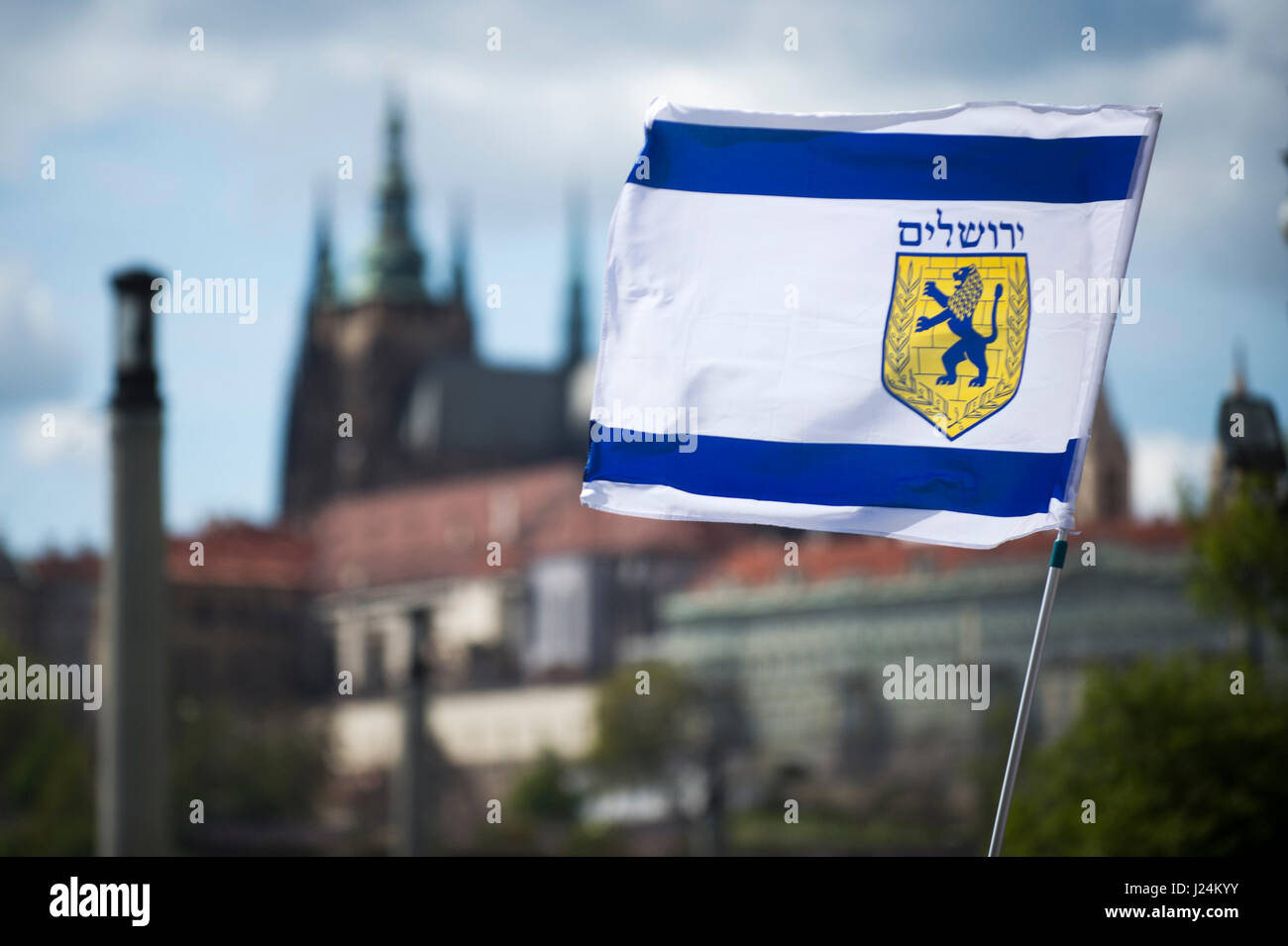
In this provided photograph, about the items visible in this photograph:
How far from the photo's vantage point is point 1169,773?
4309 cm

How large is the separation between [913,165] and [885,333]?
0.59 m

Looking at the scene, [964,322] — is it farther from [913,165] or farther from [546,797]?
[546,797]

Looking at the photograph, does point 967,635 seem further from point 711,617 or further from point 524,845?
point 524,845

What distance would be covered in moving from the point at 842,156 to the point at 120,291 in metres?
4.95

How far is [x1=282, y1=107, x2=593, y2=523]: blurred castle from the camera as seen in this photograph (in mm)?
165000

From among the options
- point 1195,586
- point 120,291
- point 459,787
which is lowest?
point 459,787

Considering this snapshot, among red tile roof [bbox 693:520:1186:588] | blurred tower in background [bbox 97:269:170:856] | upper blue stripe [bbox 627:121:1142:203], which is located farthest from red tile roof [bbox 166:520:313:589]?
upper blue stripe [bbox 627:121:1142:203]

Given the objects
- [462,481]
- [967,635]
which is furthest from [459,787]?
[462,481]

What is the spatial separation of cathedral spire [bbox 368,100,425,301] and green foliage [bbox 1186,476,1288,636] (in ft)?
373

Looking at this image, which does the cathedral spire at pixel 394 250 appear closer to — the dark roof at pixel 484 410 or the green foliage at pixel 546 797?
the dark roof at pixel 484 410

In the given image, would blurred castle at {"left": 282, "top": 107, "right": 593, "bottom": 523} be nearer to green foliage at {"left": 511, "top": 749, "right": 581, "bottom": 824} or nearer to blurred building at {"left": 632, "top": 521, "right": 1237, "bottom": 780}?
blurred building at {"left": 632, "top": 521, "right": 1237, "bottom": 780}

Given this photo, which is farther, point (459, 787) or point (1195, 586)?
point (459, 787)

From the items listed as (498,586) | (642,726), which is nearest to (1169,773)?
(642,726)
